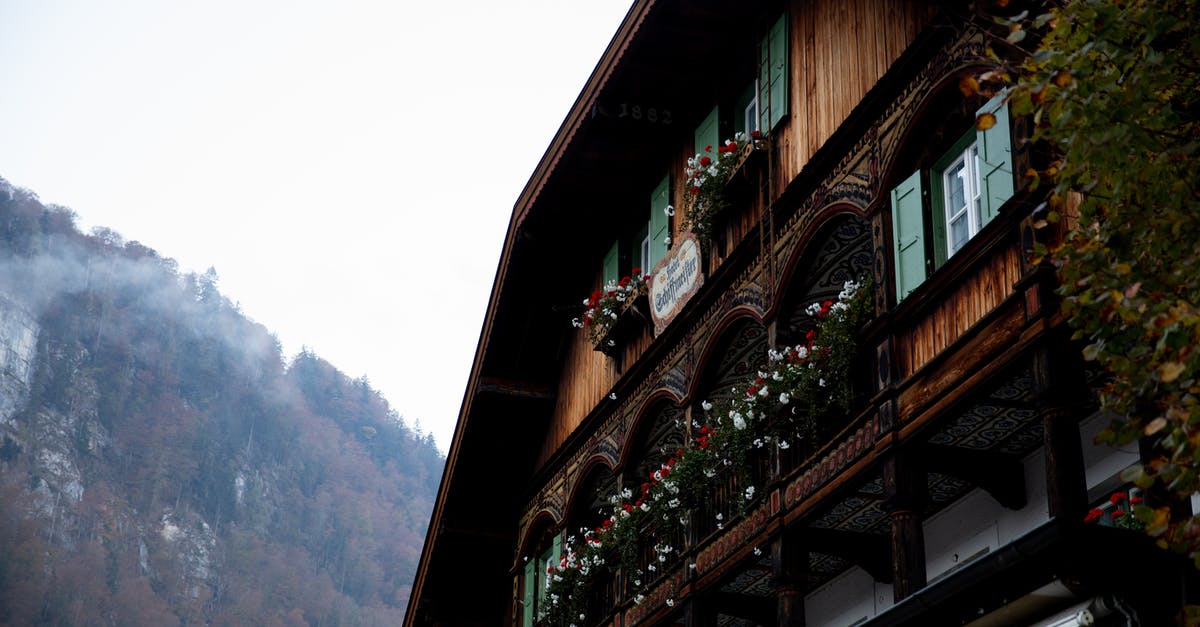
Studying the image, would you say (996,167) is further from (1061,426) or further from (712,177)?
(712,177)

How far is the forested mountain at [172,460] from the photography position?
4963 inches

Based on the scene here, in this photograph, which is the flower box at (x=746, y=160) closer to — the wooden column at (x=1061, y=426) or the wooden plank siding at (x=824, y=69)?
the wooden plank siding at (x=824, y=69)

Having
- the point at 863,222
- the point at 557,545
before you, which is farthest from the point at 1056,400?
the point at 557,545

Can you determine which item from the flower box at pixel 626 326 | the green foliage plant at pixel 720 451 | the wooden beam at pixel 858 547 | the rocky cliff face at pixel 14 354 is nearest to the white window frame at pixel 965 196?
the green foliage plant at pixel 720 451

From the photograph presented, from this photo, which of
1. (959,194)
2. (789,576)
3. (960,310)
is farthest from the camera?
(789,576)

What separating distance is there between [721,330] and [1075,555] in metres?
7.56

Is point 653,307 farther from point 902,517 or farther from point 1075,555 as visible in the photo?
point 1075,555

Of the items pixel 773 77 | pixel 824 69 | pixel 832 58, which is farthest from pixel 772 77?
pixel 832 58

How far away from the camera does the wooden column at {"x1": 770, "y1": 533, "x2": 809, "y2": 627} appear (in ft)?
48.9

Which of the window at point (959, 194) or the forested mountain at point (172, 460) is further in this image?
the forested mountain at point (172, 460)

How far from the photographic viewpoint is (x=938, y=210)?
543 inches

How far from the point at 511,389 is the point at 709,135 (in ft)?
19.8

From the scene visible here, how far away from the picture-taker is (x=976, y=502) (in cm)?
1434

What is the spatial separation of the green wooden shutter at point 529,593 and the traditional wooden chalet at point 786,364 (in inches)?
2.4
